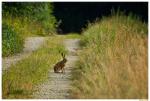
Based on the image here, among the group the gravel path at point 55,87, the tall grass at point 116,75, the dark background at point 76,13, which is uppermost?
the tall grass at point 116,75

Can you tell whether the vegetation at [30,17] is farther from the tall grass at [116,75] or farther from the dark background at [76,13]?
the tall grass at [116,75]

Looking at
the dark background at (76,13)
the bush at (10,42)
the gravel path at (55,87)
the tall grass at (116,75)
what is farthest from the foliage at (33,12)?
the tall grass at (116,75)

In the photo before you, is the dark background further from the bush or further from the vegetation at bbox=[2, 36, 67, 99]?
the vegetation at bbox=[2, 36, 67, 99]

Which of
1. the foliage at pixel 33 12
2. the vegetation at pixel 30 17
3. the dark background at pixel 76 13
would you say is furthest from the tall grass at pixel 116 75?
the dark background at pixel 76 13

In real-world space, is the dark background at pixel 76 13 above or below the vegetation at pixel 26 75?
below

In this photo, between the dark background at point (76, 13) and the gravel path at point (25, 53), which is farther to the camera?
the dark background at point (76, 13)

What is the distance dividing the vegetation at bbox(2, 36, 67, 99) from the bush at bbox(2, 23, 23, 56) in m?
0.88

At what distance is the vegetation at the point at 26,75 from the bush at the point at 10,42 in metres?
0.88

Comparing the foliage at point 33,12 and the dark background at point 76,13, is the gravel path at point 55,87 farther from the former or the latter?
the dark background at point 76,13

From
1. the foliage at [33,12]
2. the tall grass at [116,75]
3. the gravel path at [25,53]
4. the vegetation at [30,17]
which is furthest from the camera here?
the foliage at [33,12]

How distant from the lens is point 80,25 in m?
29.9

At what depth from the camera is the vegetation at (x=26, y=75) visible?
8.06 metres

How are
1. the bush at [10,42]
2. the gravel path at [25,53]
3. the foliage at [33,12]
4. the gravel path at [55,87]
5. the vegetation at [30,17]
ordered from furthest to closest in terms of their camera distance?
the foliage at [33,12]
the vegetation at [30,17]
the bush at [10,42]
the gravel path at [25,53]
the gravel path at [55,87]

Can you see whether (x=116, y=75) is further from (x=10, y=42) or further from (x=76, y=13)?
(x=76, y=13)
